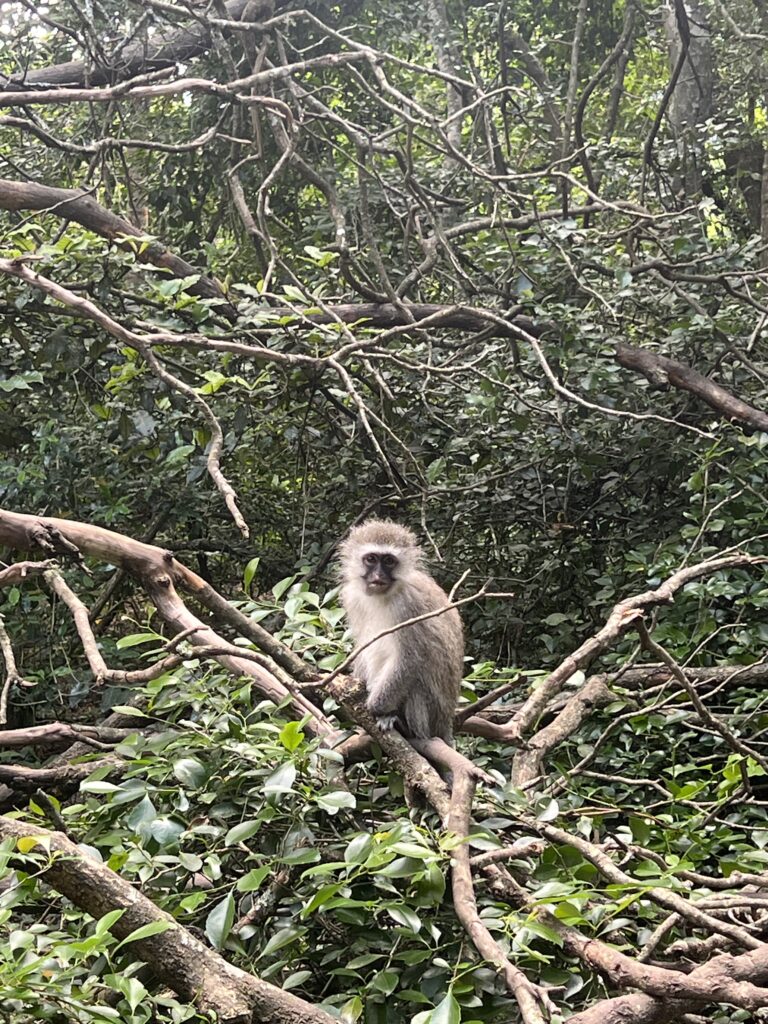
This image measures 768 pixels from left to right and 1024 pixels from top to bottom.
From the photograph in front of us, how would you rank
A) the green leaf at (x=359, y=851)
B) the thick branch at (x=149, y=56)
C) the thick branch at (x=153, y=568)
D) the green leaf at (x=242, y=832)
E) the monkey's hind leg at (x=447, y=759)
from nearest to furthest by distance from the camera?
the green leaf at (x=359, y=851) → the green leaf at (x=242, y=832) → the monkey's hind leg at (x=447, y=759) → the thick branch at (x=153, y=568) → the thick branch at (x=149, y=56)

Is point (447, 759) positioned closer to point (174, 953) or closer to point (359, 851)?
point (359, 851)

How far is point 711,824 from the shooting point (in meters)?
3.90

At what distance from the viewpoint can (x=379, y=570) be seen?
4953 millimetres

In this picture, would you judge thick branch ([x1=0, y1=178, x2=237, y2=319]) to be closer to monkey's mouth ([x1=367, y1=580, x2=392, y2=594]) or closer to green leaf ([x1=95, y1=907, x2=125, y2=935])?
monkey's mouth ([x1=367, y1=580, x2=392, y2=594])

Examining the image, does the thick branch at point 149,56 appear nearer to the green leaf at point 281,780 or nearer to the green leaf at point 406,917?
the green leaf at point 281,780

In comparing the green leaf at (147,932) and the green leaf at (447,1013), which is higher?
the green leaf at (147,932)

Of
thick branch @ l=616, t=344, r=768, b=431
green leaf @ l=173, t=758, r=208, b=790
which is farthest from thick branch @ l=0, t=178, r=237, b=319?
green leaf @ l=173, t=758, r=208, b=790

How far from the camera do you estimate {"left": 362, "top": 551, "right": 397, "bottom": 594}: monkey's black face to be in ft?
16.2

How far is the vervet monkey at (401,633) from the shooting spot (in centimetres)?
436

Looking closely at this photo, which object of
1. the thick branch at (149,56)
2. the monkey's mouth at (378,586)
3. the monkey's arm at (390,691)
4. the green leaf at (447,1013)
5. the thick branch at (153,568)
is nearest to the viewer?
the green leaf at (447,1013)

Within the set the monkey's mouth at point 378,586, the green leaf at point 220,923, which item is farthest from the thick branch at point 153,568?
the monkey's mouth at point 378,586

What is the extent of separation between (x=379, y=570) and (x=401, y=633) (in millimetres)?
371

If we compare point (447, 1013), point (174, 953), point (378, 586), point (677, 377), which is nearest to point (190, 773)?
point (174, 953)

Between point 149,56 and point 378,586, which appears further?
point 149,56
